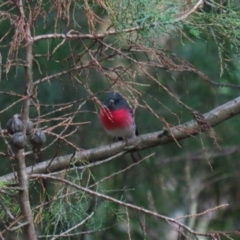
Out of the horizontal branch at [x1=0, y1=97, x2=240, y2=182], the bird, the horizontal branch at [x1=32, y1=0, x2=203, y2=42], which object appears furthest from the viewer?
the bird

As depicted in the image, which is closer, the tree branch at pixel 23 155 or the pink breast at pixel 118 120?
the tree branch at pixel 23 155

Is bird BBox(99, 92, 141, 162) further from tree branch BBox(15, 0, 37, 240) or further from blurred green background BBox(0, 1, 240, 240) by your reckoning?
tree branch BBox(15, 0, 37, 240)

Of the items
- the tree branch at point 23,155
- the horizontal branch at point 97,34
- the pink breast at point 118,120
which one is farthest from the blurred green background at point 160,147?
the tree branch at point 23,155

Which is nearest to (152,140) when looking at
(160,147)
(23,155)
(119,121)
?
(119,121)

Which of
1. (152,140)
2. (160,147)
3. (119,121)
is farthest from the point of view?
(160,147)

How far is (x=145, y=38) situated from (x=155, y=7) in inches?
5.3

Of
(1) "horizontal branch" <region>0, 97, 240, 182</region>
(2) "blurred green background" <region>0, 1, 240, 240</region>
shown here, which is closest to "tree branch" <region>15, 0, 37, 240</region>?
(1) "horizontal branch" <region>0, 97, 240, 182</region>

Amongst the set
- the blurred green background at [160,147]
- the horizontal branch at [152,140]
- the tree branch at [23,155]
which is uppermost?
the tree branch at [23,155]

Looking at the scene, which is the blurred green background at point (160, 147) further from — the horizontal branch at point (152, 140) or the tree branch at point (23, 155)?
the tree branch at point (23, 155)

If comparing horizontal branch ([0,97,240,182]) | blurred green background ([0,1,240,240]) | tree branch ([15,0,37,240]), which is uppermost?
tree branch ([15,0,37,240])

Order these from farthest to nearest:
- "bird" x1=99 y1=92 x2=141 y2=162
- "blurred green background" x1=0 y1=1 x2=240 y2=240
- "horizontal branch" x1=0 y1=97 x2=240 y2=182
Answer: "bird" x1=99 y1=92 x2=141 y2=162 < "blurred green background" x1=0 y1=1 x2=240 y2=240 < "horizontal branch" x1=0 y1=97 x2=240 y2=182

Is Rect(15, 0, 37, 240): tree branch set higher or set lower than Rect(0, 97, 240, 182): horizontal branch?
higher

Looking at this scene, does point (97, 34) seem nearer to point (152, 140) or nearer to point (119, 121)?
point (152, 140)

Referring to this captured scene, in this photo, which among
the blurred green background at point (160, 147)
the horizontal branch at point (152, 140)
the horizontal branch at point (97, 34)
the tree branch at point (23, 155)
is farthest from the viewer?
the blurred green background at point (160, 147)
